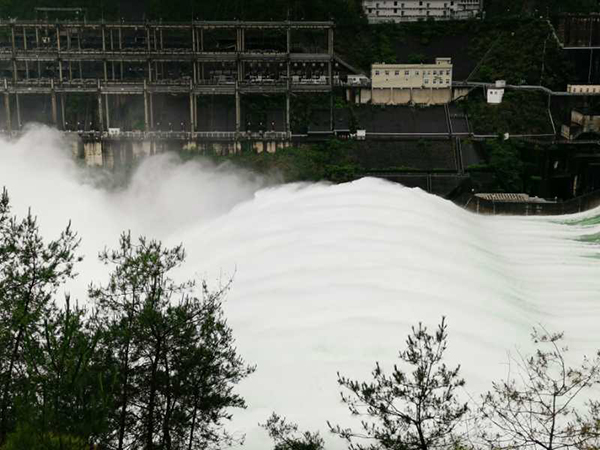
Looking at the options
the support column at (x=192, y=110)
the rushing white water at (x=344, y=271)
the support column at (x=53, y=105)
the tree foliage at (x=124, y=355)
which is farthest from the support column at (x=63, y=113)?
the tree foliage at (x=124, y=355)

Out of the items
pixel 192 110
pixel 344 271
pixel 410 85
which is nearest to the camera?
pixel 344 271

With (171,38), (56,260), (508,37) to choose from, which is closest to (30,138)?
(171,38)

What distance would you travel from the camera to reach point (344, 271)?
28.2 meters

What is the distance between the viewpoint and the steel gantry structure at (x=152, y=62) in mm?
54938

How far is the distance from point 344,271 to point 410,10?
4301 cm

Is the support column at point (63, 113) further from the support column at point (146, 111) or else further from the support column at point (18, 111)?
the support column at point (146, 111)

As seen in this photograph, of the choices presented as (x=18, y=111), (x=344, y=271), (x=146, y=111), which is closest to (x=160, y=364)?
(x=344, y=271)

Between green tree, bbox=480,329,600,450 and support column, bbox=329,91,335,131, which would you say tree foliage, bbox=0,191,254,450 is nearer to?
green tree, bbox=480,329,600,450

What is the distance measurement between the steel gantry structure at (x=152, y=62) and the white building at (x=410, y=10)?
7082 mm

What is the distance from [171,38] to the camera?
61625 mm

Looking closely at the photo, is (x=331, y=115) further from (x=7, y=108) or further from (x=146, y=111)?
(x=7, y=108)

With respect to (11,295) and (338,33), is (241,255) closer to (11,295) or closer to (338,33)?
(11,295)

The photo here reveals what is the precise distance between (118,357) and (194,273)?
1483cm

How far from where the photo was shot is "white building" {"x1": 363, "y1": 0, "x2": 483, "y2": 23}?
2645 inches
